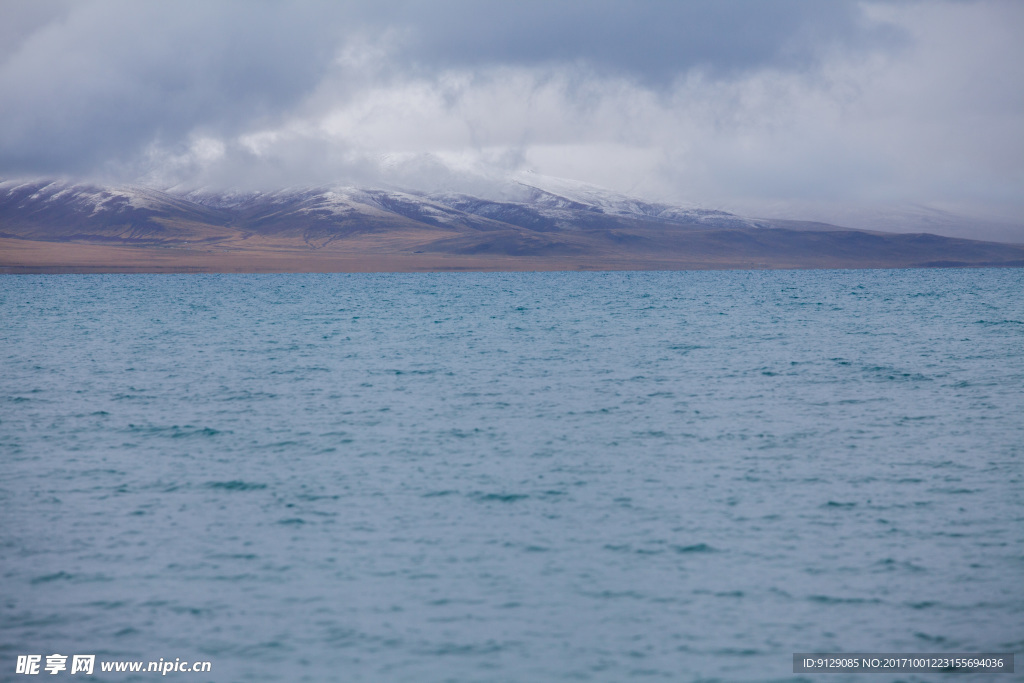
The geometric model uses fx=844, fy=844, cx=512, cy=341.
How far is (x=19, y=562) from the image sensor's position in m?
15.7

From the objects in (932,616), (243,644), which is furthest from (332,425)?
(932,616)

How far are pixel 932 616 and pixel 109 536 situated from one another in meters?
15.1

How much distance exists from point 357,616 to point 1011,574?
11.5 m

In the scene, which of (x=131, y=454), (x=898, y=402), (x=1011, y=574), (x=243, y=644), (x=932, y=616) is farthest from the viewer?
(x=898, y=402)

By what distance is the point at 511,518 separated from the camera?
17.9m

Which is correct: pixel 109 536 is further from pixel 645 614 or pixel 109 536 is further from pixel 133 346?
pixel 133 346

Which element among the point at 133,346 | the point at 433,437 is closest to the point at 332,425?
the point at 433,437

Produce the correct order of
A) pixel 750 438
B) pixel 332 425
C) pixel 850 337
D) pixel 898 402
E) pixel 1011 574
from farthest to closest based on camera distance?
pixel 850 337 < pixel 898 402 < pixel 332 425 < pixel 750 438 < pixel 1011 574

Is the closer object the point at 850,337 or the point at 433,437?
the point at 433,437

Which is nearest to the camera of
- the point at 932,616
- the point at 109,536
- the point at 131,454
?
the point at 932,616

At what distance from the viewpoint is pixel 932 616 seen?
1345 cm

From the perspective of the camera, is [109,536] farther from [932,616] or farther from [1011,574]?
[1011,574]

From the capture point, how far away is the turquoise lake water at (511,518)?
12789 mm

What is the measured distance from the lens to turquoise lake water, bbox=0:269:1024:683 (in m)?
12.8
